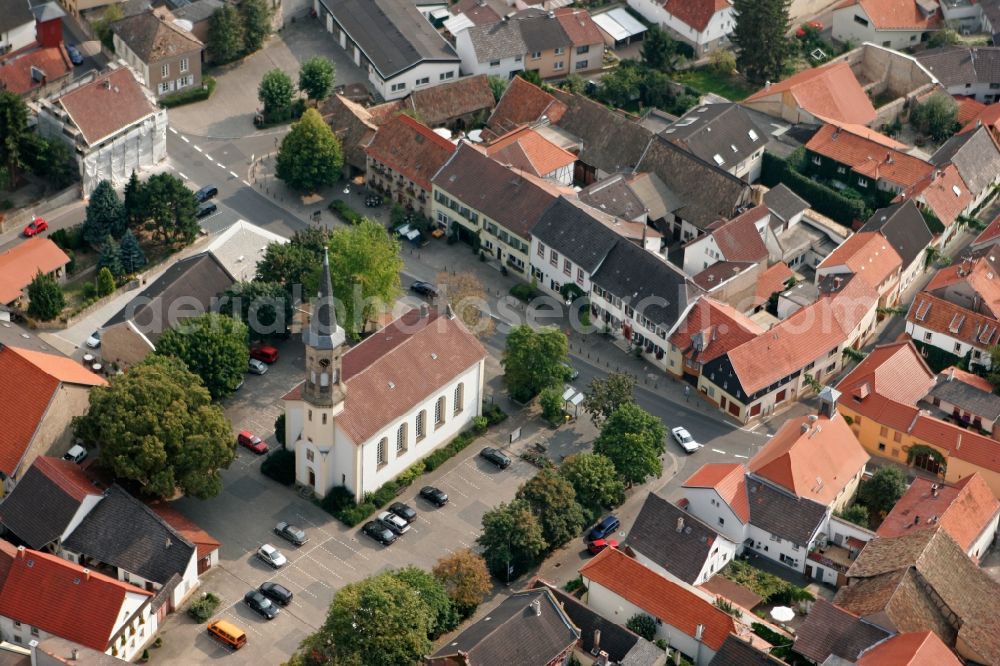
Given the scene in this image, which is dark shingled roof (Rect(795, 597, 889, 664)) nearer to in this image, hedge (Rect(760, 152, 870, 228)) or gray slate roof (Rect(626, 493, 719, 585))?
gray slate roof (Rect(626, 493, 719, 585))

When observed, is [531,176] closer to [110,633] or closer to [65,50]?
[65,50]

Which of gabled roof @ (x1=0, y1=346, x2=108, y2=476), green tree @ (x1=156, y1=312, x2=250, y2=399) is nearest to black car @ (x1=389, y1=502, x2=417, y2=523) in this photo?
green tree @ (x1=156, y1=312, x2=250, y2=399)

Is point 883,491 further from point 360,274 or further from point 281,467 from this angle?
point 281,467

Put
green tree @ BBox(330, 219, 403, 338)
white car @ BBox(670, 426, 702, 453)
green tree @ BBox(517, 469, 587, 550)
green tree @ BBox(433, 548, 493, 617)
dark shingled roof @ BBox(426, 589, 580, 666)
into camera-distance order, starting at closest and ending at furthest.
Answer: dark shingled roof @ BBox(426, 589, 580, 666)
green tree @ BBox(433, 548, 493, 617)
green tree @ BBox(517, 469, 587, 550)
white car @ BBox(670, 426, 702, 453)
green tree @ BBox(330, 219, 403, 338)

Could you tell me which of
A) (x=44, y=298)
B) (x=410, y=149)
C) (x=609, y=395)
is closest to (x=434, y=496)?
(x=609, y=395)

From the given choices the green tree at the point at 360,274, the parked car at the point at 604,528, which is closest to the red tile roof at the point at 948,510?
the parked car at the point at 604,528

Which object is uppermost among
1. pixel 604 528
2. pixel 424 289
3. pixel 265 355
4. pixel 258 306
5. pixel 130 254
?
pixel 258 306

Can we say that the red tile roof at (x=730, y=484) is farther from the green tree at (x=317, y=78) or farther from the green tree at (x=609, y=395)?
the green tree at (x=317, y=78)
